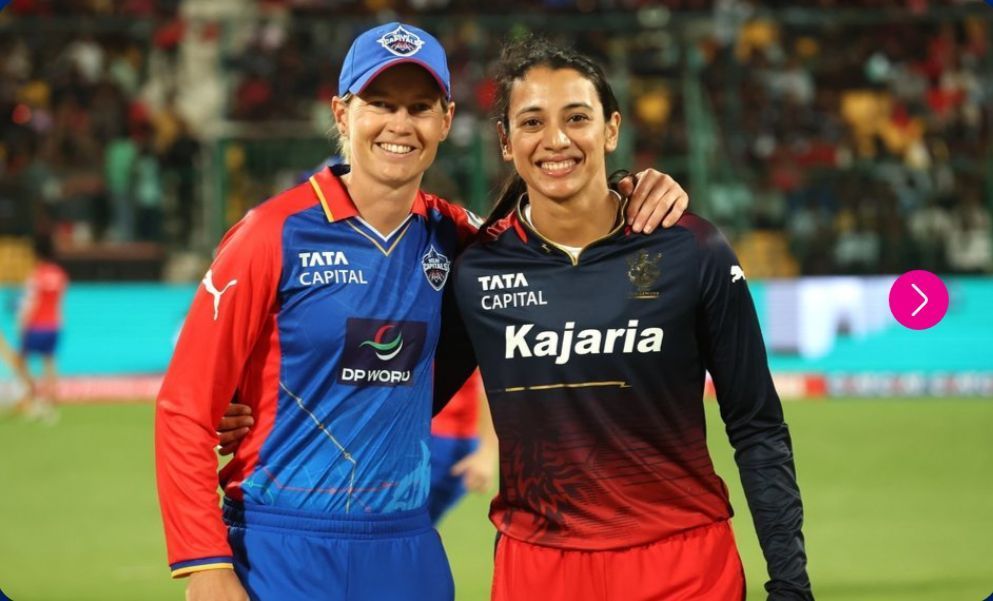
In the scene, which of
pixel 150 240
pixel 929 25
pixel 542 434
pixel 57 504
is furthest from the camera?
pixel 929 25

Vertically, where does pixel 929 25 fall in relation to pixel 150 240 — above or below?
above

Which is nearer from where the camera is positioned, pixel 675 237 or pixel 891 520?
pixel 675 237

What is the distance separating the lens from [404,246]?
4.19m

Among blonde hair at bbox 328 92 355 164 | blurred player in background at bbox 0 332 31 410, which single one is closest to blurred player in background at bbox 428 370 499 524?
blonde hair at bbox 328 92 355 164

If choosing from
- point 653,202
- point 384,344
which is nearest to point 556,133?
point 653,202

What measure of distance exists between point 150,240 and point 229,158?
1551 millimetres

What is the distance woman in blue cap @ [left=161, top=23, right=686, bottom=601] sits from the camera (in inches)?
150

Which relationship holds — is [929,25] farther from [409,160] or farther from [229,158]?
[409,160]

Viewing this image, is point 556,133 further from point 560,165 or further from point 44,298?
point 44,298

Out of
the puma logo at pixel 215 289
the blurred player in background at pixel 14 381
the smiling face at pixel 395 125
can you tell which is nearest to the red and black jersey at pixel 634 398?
the smiling face at pixel 395 125

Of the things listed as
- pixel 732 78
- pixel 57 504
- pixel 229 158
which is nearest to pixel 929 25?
pixel 732 78

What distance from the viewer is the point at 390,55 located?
4039mm

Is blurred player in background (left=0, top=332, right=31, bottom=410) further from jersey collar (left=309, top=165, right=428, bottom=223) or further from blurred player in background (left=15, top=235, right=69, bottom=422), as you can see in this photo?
jersey collar (left=309, top=165, right=428, bottom=223)

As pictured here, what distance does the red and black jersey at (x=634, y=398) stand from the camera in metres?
3.99
